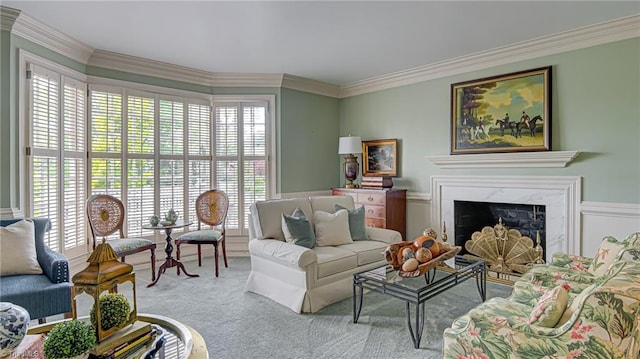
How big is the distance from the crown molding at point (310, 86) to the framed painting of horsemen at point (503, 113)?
82.3 inches

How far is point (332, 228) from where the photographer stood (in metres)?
3.83

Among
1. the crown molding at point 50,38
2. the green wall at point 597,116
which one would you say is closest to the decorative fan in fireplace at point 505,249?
the green wall at point 597,116

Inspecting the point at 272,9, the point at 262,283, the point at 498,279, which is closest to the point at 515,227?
the point at 498,279

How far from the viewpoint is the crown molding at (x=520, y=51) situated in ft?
11.3

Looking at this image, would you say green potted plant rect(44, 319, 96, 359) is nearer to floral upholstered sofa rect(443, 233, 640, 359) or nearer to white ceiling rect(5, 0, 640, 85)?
floral upholstered sofa rect(443, 233, 640, 359)

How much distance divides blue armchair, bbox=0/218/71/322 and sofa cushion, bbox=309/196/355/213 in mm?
2455

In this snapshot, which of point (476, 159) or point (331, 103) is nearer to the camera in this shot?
point (476, 159)

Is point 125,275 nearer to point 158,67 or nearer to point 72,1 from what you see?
point 72,1

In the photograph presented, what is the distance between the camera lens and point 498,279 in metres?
4.08

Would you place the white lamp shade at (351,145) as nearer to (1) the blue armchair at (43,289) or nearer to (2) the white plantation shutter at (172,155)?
(2) the white plantation shutter at (172,155)

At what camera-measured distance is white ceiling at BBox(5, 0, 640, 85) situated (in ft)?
10.2

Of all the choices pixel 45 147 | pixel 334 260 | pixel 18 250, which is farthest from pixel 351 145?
pixel 18 250

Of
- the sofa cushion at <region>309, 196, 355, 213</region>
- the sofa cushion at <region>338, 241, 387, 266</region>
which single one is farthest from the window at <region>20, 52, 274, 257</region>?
the sofa cushion at <region>338, 241, 387, 266</region>

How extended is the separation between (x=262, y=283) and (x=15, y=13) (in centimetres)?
341
